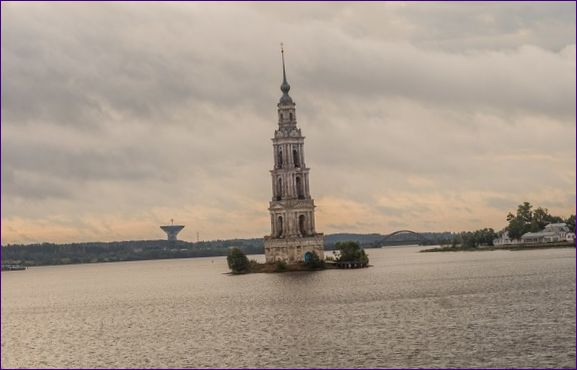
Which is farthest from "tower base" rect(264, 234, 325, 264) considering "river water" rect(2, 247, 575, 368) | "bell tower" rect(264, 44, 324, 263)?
"river water" rect(2, 247, 575, 368)

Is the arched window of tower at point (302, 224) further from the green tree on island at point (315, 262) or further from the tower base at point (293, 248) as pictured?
the green tree on island at point (315, 262)

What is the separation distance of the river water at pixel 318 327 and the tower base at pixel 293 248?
1418 inches

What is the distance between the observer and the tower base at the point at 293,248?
637 ft

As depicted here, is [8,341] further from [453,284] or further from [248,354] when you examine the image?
[453,284]

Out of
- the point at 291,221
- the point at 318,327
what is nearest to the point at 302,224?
the point at 291,221

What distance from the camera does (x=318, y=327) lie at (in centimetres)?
9369

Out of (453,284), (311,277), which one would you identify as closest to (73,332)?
(453,284)

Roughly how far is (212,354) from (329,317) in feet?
85.2

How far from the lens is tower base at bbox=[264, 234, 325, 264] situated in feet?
637

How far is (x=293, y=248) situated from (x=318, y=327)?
101 m

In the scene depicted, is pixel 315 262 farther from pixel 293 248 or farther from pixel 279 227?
pixel 279 227

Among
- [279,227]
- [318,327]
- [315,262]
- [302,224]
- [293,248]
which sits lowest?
[318,327]

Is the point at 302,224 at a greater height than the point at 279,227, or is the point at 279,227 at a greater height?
the point at 302,224

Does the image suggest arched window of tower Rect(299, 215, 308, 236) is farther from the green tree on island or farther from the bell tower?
the green tree on island
